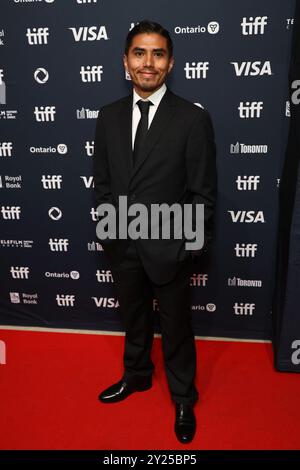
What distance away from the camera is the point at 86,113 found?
2.61m

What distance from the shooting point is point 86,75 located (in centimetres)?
253

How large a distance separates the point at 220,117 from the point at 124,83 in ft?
1.99

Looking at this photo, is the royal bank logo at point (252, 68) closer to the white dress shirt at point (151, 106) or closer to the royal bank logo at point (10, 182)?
the white dress shirt at point (151, 106)

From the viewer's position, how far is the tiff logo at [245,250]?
272 cm

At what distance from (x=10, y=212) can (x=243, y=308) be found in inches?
68.7

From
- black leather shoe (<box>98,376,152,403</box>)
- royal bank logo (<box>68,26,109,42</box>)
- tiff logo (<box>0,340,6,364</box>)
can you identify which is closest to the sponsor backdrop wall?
royal bank logo (<box>68,26,109,42</box>)

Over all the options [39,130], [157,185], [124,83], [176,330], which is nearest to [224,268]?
[176,330]

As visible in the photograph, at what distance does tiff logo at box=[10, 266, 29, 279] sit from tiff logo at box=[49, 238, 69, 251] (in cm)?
29

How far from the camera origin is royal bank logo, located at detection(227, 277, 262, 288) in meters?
2.80

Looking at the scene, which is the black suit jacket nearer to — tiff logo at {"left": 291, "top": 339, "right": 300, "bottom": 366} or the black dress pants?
the black dress pants

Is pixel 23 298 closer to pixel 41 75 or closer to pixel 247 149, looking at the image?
pixel 41 75

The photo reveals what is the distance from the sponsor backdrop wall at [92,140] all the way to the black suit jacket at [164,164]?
0.60 m

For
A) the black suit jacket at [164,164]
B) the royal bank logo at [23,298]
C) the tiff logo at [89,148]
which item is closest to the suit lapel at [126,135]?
the black suit jacket at [164,164]
